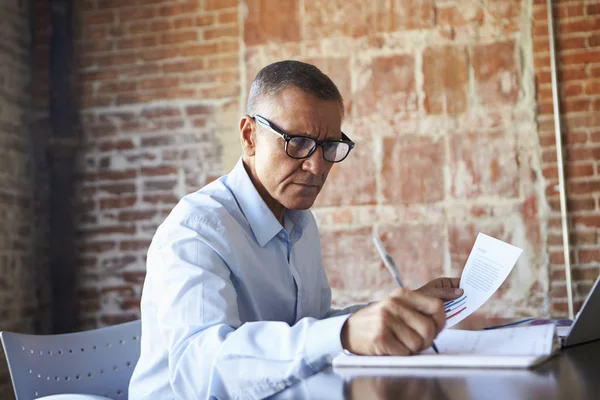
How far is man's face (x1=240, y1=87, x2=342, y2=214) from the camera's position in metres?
1.81

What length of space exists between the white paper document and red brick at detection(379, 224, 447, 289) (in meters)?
1.71

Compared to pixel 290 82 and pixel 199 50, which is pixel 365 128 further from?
pixel 290 82

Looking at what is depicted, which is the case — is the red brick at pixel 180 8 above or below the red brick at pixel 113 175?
above

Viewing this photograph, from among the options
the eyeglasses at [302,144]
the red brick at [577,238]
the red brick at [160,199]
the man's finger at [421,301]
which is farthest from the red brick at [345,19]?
the man's finger at [421,301]

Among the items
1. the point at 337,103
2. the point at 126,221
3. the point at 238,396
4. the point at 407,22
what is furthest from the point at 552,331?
the point at 126,221

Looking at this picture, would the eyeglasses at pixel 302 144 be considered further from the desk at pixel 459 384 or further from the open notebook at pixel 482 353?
the desk at pixel 459 384

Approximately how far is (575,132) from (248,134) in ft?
6.68

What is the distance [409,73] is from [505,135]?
0.59 m

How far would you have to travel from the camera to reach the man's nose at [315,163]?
1.84 m

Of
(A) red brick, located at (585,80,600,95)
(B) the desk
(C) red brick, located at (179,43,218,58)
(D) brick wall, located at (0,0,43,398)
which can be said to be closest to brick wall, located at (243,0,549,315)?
(A) red brick, located at (585,80,600,95)

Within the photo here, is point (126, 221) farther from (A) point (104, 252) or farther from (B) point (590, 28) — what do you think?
(B) point (590, 28)

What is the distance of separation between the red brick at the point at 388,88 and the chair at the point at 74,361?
182 cm

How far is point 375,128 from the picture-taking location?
11.3ft

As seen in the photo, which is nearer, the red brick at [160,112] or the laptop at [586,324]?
the laptop at [586,324]
